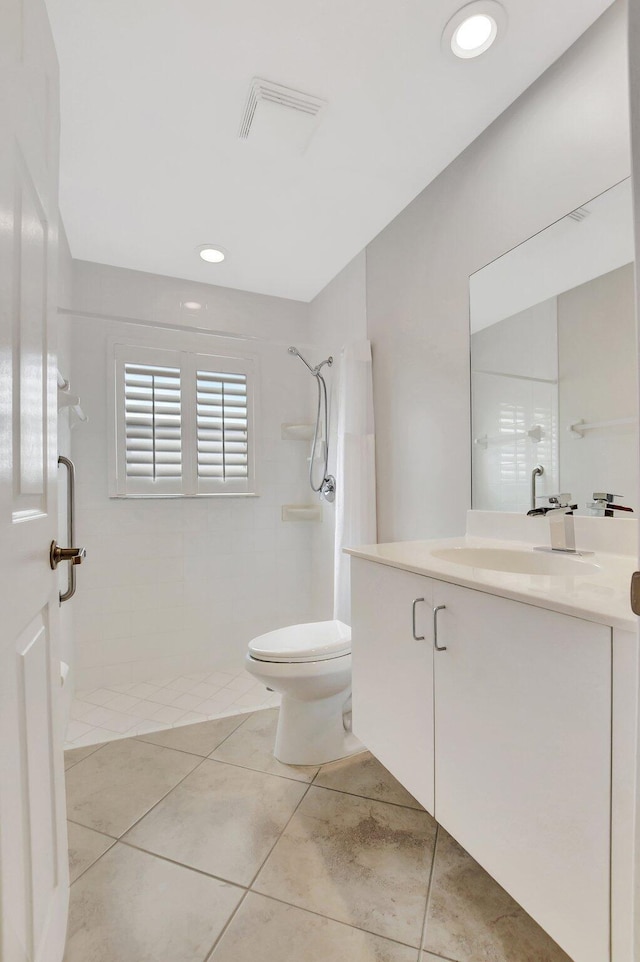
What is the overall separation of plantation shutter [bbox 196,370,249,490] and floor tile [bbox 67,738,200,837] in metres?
1.44

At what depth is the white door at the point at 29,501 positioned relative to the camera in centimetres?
69

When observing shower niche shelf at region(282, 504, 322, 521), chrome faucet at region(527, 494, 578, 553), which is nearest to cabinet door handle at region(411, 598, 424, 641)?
chrome faucet at region(527, 494, 578, 553)

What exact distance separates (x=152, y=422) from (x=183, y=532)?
2.22 feet

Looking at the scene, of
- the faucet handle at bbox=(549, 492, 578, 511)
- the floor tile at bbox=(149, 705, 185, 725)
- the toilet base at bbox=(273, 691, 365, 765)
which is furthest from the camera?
the floor tile at bbox=(149, 705, 185, 725)

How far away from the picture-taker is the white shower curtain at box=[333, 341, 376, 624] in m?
2.35

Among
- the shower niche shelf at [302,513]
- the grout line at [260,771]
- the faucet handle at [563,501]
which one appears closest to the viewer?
the faucet handle at [563,501]

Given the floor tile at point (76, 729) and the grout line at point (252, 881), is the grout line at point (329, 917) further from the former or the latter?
the floor tile at point (76, 729)

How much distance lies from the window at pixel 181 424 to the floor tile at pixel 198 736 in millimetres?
1245

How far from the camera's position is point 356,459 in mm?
2354

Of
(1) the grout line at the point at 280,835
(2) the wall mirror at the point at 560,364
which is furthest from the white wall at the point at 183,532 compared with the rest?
(1) the grout line at the point at 280,835

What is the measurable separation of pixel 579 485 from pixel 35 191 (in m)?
1.52

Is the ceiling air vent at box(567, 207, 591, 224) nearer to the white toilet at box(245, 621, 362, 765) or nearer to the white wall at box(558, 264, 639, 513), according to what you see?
the white wall at box(558, 264, 639, 513)

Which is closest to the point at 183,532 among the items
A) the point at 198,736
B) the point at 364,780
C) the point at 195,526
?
the point at 195,526

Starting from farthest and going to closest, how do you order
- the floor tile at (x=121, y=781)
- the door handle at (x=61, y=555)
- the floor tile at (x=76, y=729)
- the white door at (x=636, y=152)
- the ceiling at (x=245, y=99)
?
the floor tile at (x=76, y=729) → the floor tile at (x=121, y=781) → the ceiling at (x=245, y=99) → the door handle at (x=61, y=555) → the white door at (x=636, y=152)
